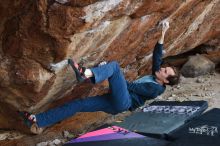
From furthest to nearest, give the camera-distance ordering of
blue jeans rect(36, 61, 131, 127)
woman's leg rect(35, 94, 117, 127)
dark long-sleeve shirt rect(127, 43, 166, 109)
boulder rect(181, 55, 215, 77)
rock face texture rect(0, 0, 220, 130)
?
1. boulder rect(181, 55, 215, 77)
2. dark long-sleeve shirt rect(127, 43, 166, 109)
3. woman's leg rect(35, 94, 117, 127)
4. blue jeans rect(36, 61, 131, 127)
5. rock face texture rect(0, 0, 220, 130)

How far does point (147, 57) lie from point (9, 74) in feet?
9.86

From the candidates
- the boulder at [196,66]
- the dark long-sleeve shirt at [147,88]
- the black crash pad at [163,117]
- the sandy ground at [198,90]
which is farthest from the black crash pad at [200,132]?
the boulder at [196,66]

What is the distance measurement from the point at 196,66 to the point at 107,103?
4.66 meters

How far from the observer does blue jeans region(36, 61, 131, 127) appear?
4574mm

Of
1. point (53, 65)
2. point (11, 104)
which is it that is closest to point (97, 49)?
point (53, 65)

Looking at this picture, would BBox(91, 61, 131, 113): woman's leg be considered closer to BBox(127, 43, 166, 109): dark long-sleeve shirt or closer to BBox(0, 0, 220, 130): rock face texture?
BBox(127, 43, 166, 109): dark long-sleeve shirt

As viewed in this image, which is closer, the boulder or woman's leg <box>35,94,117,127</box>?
woman's leg <box>35,94,117,127</box>

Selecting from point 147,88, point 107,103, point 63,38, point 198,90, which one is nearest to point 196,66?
point 198,90

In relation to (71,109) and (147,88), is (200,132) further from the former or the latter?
(71,109)

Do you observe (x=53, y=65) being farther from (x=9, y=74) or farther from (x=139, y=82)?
(x=139, y=82)

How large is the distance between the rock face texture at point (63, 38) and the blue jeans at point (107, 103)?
0.45 m

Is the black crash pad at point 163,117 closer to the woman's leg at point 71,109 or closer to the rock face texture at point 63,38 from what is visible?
the woman's leg at point 71,109

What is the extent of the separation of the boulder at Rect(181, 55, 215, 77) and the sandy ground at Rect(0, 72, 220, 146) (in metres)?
0.13

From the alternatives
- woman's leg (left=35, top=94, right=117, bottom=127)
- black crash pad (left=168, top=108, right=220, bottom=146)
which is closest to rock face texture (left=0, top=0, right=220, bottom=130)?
woman's leg (left=35, top=94, right=117, bottom=127)
